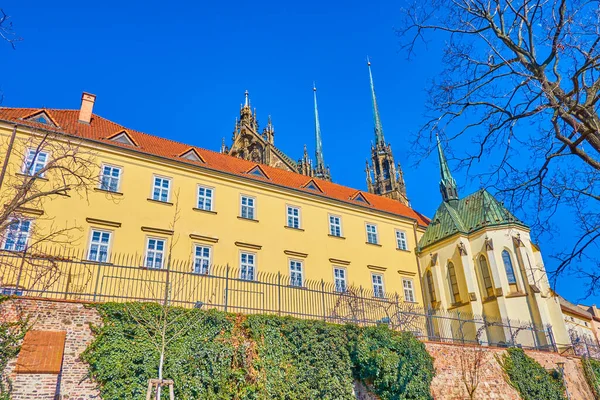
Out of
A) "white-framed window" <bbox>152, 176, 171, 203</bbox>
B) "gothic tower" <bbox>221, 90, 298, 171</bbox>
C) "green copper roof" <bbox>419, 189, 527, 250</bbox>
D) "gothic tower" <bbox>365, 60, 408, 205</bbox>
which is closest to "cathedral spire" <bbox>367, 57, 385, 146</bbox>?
"gothic tower" <bbox>365, 60, 408, 205</bbox>

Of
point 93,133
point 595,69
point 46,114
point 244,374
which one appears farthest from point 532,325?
point 46,114

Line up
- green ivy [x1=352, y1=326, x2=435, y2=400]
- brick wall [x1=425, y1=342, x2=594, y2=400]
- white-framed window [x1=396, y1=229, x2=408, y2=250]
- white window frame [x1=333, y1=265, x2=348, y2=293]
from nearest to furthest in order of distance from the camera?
green ivy [x1=352, y1=326, x2=435, y2=400]
brick wall [x1=425, y1=342, x2=594, y2=400]
white window frame [x1=333, y1=265, x2=348, y2=293]
white-framed window [x1=396, y1=229, x2=408, y2=250]

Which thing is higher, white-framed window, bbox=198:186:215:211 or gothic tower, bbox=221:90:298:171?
gothic tower, bbox=221:90:298:171

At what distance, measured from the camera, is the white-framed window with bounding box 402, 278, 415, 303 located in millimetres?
27047

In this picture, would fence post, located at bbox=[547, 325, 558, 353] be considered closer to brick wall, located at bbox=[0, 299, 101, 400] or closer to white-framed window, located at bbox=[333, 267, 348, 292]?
white-framed window, located at bbox=[333, 267, 348, 292]

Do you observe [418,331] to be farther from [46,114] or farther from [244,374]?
[46,114]

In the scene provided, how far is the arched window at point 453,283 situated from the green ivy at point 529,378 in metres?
7.63

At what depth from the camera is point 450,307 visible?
26.6 metres

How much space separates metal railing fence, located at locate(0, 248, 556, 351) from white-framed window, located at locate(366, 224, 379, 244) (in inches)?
194

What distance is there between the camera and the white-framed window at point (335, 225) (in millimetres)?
25781

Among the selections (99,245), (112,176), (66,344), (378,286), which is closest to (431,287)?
(378,286)

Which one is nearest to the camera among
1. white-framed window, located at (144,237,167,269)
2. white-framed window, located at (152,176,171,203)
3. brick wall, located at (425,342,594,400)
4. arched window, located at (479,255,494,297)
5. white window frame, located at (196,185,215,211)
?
brick wall, located at (425,342,594,400)

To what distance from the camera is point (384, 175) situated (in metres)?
55.0

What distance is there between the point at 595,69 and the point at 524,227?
21.6 metres
